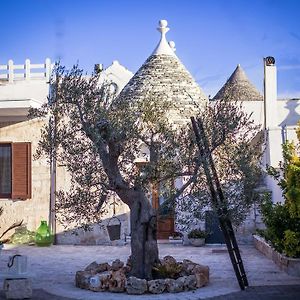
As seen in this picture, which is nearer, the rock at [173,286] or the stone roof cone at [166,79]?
the rock at [173,286]

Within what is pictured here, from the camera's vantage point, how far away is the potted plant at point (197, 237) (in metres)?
14.5

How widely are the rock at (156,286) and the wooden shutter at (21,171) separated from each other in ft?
25.5

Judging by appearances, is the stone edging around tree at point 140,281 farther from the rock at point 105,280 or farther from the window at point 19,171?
the window at point 19,171

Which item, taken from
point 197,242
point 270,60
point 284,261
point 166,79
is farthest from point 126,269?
point 270,60

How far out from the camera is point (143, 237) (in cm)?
876

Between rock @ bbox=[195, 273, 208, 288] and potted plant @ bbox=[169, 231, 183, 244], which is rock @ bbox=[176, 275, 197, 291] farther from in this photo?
potted plant @ bbox=[169, 231, 183, 244]

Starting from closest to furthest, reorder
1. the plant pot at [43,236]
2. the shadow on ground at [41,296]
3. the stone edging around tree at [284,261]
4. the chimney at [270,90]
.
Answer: the shadow on ground at [41,296] → the stone edging around tree at [284,261] → the plant pot at [43,236] → the chimney at [270,90]

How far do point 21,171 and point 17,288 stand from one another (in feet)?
25.6

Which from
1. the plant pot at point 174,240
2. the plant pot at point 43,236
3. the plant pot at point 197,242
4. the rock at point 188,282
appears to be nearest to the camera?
the rock at point 188,282

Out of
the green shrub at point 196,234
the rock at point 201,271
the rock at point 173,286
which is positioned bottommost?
the rock at point 173,286

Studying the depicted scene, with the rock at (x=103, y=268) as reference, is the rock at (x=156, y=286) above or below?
below

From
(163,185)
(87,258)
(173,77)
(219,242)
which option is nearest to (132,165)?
(163,185)

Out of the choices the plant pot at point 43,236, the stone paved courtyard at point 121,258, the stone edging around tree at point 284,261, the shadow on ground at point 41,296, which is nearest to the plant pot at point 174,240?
the stone paved courtyard at point 121,258

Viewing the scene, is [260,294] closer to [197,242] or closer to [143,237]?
[143,237]
